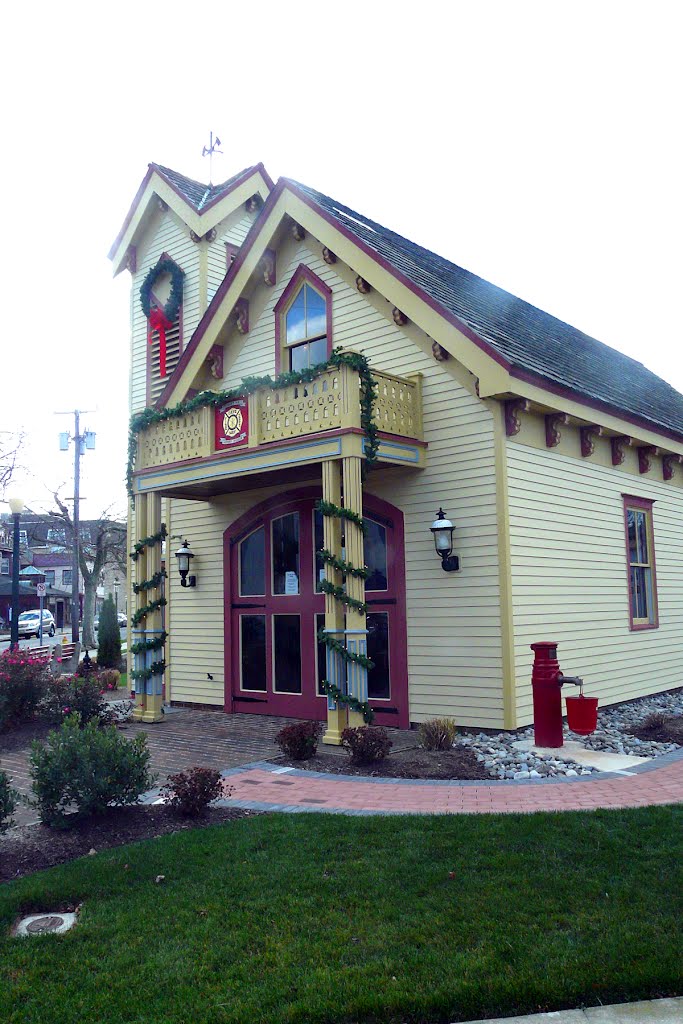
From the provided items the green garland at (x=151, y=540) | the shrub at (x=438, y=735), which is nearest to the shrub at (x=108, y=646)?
the green garland at (x=151, y=540)

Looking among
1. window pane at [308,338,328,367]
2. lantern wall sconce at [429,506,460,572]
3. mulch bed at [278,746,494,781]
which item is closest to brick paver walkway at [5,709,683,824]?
mulch bed at [278,746,494,781]

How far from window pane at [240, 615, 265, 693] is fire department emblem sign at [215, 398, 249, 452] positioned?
3238 millimetres

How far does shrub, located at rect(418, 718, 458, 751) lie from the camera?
988 cm

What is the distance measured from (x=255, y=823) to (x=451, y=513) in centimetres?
573

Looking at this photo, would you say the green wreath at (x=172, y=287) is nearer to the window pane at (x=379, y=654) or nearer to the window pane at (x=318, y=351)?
the window pane at (x=318, y=351)

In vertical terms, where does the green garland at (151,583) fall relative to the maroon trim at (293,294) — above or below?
below

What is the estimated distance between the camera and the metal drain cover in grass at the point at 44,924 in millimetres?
4906

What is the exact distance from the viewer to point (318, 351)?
540 inches

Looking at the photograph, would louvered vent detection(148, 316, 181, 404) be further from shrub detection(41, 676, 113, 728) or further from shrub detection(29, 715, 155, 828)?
shrub detection(29, 715, 155, 828)

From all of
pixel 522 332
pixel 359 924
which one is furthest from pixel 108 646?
pixel 359 924

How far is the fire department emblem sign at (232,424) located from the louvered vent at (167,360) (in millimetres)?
5375

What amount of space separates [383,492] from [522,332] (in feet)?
13.7

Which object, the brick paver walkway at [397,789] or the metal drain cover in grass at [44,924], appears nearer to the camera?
the metal drain cover in grass at [44,924]

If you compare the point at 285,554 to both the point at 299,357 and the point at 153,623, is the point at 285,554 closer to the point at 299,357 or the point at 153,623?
the point at 153,623
